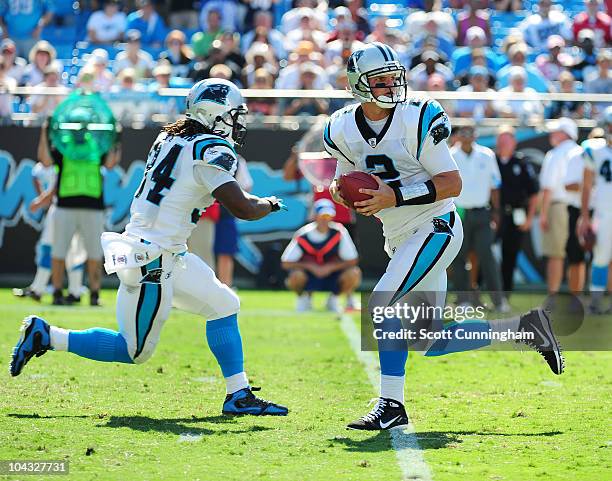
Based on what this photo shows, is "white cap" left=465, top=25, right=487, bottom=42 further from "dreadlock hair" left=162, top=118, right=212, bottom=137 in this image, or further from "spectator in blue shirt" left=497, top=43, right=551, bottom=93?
"dreadlock hair" left=162, top=118, right=212, bottom=137

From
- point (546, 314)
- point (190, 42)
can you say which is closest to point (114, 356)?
point (546, 314)

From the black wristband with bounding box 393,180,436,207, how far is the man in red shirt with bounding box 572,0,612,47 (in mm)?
10284

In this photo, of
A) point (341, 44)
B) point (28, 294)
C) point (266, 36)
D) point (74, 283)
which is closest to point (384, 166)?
point (74, 283)

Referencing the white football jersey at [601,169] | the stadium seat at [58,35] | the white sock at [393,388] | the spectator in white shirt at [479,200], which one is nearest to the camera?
the white sock at [393,388]

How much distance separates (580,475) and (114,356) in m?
2.34

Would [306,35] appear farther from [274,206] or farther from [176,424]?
[176,424]

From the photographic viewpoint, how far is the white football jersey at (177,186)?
5.44 meters

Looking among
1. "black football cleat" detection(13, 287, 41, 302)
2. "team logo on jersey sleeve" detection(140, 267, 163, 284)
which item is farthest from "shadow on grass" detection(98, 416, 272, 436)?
"black football cleat" detection(13, 287, 41, 302)

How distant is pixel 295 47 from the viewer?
14.5 meters

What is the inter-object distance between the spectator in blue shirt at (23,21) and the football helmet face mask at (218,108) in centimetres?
1093

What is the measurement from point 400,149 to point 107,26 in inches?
438

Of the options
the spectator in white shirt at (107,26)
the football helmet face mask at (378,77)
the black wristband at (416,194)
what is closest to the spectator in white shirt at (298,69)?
the spectator in white shirt at (107,26)

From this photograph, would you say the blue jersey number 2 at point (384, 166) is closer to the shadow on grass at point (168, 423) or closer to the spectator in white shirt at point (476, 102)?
the shadow on grass at point (168, 423)

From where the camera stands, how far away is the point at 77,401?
229 inches
